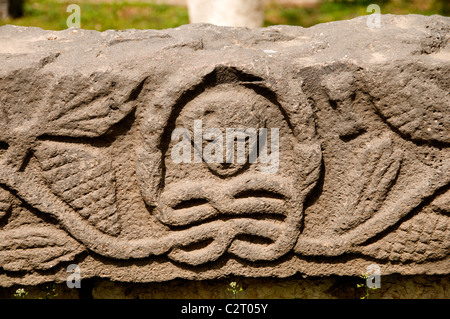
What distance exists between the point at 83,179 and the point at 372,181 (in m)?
0.89

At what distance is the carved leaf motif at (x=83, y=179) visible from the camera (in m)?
1.67

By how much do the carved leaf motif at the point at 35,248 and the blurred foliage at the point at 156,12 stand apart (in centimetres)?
204

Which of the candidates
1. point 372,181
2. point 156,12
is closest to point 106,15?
point 156,12

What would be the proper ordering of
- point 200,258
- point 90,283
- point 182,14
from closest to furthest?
1. point 200,258
2. point 90,283
3. point 182,14

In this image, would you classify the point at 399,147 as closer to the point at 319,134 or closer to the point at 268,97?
the point at 319,134

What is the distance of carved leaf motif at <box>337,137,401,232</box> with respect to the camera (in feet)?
5.60

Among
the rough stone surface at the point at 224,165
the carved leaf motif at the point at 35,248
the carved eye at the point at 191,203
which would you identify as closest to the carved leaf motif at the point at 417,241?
the rough stone surface at the point at 224,165

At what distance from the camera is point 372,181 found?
5.68 ft

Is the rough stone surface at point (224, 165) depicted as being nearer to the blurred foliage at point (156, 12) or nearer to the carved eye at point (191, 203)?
the carved eye at point (191, 203)

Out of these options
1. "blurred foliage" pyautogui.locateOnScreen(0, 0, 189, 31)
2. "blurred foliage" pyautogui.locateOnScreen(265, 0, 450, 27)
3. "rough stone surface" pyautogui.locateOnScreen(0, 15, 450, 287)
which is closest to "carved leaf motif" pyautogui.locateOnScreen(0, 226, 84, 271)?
"rough stone surface" pyautogui.locateOnScreen(0, 15, 450, 287)

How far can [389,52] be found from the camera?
1.68m

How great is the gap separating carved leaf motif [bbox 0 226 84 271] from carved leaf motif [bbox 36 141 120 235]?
0.11 meters

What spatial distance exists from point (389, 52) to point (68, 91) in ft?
3.15

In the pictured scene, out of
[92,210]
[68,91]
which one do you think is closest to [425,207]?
[92,210]
